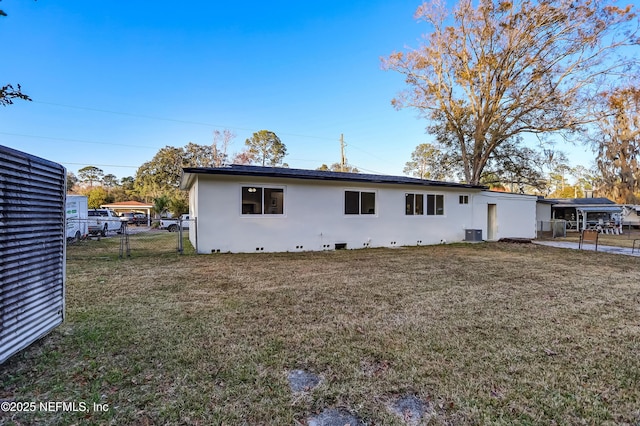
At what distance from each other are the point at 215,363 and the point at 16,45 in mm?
13983

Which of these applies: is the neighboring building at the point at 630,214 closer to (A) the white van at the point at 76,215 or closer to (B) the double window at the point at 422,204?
(B) the double window at the point at 422,204

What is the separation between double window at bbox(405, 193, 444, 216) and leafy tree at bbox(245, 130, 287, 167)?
2375 centimetres

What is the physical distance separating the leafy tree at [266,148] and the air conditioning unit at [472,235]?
2435 cm

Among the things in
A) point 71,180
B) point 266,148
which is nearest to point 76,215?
point 266,148

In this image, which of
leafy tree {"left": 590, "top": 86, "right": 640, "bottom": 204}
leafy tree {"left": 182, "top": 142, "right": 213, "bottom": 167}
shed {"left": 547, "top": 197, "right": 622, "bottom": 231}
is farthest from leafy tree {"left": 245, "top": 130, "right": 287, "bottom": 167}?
leafy tree {"left": 590, "top": 86, "right": 640, "bottom": 204}

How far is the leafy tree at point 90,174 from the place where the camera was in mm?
46266

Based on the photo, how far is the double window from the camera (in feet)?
39.1

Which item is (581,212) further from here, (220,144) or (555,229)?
(220,144)

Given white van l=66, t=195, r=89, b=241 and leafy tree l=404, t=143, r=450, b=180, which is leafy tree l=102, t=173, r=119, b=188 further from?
leafy tree l=404, t=143, r=450, b=180

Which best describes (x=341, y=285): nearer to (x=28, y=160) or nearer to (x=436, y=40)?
(x=28, y=160)

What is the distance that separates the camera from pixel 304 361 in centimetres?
251

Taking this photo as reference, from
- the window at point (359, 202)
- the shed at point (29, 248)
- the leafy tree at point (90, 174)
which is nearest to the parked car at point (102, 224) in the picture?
the window at point (359, 202)

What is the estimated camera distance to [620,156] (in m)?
24.6

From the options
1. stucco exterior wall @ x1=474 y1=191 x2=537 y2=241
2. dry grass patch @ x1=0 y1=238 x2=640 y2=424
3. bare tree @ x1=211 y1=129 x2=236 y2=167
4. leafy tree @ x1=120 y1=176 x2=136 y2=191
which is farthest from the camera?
leafy tree @ x1=120 y1=176 x2=136 y2=191
